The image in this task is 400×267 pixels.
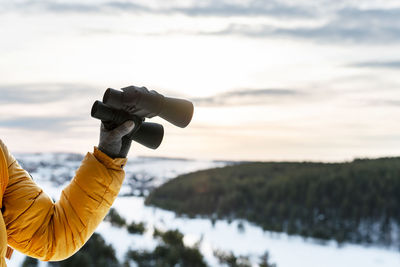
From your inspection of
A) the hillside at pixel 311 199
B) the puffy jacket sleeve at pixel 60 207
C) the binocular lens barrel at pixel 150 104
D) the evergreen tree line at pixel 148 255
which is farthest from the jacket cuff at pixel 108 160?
the hillside at pixel 311 199

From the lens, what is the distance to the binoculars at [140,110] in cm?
90

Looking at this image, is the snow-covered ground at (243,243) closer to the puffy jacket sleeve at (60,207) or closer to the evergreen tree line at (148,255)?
the evergreen tree line at (148,255)

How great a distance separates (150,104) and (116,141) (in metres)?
0.11

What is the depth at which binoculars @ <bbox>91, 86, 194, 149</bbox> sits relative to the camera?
898mm

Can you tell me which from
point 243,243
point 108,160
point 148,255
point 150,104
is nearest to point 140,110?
point 150,104

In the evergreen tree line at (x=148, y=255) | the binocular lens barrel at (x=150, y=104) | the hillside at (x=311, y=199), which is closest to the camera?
the binocular lens barrel at (x=150, y=104)

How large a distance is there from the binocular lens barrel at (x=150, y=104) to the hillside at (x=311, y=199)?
8519mm

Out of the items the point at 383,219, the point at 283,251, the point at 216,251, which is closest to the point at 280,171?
the point at 383,219

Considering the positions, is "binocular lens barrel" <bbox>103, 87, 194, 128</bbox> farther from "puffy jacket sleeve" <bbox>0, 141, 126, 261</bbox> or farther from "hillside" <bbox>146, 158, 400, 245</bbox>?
"hillside" <bbox>146, 158, 400, 245</bbox>

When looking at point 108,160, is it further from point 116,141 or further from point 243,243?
point 243,243

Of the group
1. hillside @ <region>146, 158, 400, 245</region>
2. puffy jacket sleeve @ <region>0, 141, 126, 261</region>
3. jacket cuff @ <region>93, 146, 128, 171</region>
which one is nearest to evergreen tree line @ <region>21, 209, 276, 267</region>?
hillside @ <region>146, 158, 400, 245</region>

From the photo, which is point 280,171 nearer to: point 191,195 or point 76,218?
point 191,195

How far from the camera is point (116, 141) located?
0.97m

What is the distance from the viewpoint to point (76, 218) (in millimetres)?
1037
